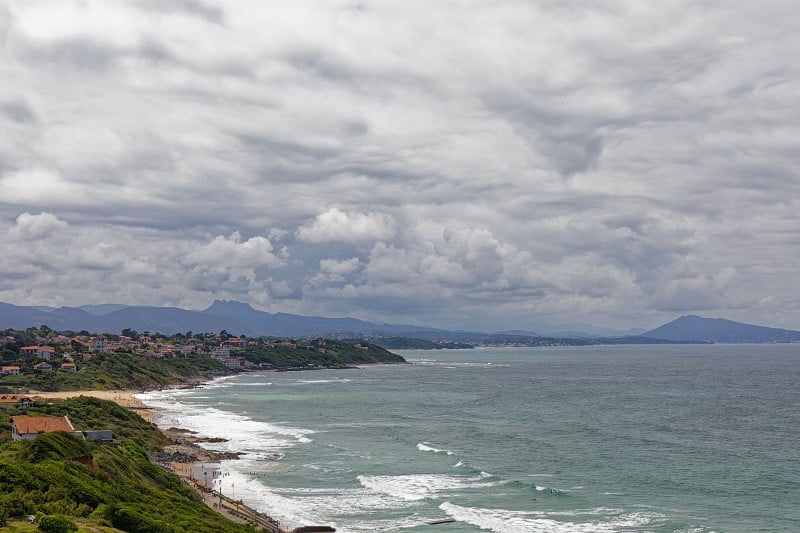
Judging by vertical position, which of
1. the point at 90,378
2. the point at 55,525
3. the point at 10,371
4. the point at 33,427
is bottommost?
the point at 90,378

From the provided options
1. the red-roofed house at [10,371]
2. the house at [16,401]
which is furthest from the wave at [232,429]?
the red-roofed house at [10,371]

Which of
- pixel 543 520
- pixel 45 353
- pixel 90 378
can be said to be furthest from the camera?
pixel 45 353

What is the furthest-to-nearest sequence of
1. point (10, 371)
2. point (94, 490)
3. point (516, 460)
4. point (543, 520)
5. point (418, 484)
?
point (10, 371) → point (516, 460) → point (418, 484) → point (543, 520) → point (94, 490)

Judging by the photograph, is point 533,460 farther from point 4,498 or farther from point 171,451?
point 4,498

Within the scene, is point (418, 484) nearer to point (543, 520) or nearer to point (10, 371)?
point (543, 520)

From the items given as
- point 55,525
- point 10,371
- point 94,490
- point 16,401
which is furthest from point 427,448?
point 10,371

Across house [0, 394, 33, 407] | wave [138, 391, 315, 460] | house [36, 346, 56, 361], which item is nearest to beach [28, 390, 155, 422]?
wave [138, 391, 315, 460]

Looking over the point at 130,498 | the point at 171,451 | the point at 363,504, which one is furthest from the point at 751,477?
the point at 171,451
